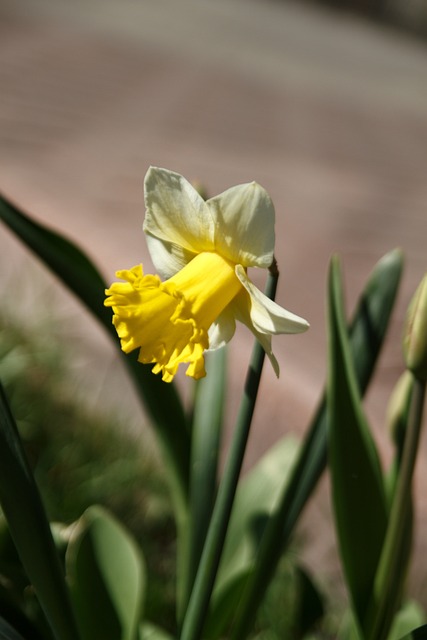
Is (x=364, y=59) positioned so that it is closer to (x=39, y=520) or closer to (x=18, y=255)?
(x=18, y=255)

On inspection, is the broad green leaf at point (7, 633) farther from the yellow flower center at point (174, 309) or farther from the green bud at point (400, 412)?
the green bud at point (400, 412)

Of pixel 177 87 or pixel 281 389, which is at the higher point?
pixel 177 87

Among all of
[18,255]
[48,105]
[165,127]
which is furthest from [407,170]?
[18,255]

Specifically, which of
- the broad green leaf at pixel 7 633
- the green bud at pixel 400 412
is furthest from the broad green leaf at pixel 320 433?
the broad green leaf at pixel 7 633

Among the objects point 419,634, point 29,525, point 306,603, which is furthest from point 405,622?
point 29,525

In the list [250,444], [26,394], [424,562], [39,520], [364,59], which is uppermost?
[364,59]

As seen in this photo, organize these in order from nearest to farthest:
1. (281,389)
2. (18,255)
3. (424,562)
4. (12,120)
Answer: (424,562)
(281,389)
(18,255)
(12,120)

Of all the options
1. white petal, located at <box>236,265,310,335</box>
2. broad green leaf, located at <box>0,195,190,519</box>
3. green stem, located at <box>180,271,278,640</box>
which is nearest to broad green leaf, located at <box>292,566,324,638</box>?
broad green leaf, located at <box>0,195,190,519</box>

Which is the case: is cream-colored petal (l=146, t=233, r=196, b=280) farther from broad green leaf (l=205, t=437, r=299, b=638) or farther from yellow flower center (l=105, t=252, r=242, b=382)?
broad green leaf (l=205, t=437, r=299, b=638)

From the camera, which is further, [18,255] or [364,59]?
[364,59]
